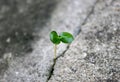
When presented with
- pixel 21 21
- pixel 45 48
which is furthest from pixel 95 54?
pixel 21 21

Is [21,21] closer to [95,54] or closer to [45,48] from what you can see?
[45,48]

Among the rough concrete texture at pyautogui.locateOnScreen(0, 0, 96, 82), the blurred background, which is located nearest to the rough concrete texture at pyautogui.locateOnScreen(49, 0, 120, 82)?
the rough concrete texture at pyautogui.locateOnScreen(0, 0, 96, 82)

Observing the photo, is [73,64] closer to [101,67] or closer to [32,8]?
[101,67]

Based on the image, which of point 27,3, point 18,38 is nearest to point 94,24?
point 18,38

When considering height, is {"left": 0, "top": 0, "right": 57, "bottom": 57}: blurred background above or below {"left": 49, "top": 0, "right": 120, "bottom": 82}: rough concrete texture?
above

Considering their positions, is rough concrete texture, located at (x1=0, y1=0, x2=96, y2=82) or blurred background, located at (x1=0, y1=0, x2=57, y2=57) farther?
blurred background, located at (x1=0, y1=0, x2=57, y2=57)

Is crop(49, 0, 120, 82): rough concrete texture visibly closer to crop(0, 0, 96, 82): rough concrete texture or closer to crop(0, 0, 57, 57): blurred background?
crop(0, 0, 96, 82): rough concrete texture

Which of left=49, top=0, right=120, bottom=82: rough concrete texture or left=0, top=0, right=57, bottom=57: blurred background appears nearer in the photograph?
left=49, top=0, right=120, bottom=82: rough concrete texture
